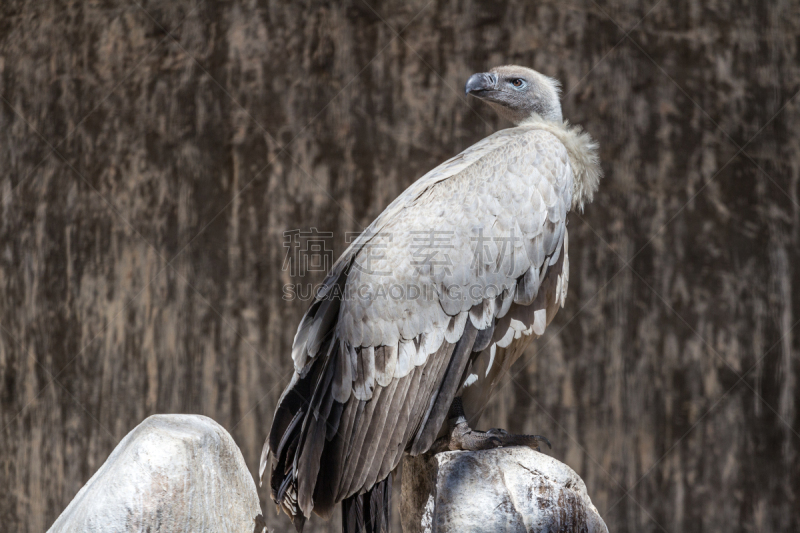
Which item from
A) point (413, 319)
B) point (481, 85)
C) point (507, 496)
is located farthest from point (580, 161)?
point (507, 496)

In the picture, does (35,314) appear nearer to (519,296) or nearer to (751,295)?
(519,296)

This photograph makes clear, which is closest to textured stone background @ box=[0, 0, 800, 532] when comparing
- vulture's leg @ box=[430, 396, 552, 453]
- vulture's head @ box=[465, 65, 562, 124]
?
vulture's head @ box=[465, 65, 562, 124]

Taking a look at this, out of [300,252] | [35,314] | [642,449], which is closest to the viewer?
[642,449]

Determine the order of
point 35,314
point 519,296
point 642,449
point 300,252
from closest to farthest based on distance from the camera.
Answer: point 519,296 < point 642,449 < point 300,252 < point 35,314

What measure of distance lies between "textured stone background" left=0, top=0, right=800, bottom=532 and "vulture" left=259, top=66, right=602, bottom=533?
4.46ft

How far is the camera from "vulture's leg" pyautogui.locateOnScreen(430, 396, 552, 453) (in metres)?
2.16

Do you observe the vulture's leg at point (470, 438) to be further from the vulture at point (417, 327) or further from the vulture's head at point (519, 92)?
the vulture's head at point (519, 92)

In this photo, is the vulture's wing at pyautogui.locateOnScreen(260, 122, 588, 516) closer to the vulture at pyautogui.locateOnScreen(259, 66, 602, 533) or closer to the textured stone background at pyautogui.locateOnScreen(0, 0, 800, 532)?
the vulture at pyautogui.locateOnScreen(259, 66, 602, 533)

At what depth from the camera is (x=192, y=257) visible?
379 cm

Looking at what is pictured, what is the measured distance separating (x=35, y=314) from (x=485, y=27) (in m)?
3.08

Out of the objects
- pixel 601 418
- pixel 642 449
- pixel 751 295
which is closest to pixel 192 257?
pixel 601 418

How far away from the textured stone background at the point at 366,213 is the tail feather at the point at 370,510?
1535 millimetres

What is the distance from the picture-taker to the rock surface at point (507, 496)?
1958mm

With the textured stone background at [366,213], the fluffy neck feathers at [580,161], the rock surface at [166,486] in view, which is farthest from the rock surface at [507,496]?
the textured stone background at [366,213]
